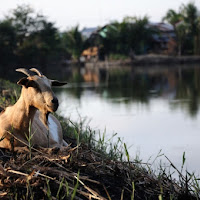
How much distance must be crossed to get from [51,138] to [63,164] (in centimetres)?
125

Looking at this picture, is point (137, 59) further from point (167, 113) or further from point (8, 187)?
point (8, 187)

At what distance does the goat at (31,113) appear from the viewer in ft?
16.4

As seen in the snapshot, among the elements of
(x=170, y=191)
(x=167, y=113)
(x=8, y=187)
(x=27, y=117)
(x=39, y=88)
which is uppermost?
(x=39, y=88)

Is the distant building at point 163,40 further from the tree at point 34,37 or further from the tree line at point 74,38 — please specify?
the tree at point 34,37

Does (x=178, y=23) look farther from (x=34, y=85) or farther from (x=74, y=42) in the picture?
(x=34, y=85)

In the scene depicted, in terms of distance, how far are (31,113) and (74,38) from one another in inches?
2790

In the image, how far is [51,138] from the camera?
603 centimetres

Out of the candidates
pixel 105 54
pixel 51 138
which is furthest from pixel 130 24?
pixel 51 138

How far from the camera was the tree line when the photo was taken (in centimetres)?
5741

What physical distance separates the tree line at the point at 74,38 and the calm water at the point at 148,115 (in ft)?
104

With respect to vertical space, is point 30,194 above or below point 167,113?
above

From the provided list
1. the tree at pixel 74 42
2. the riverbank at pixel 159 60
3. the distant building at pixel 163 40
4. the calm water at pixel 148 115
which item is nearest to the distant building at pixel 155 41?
the distant building at pixel 163 40

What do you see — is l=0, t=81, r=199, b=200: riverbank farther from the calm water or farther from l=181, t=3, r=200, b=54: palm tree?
l=181, t=3, r=200, b=54: palm tree

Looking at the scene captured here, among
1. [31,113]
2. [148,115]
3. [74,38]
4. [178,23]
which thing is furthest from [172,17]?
[31,113]
